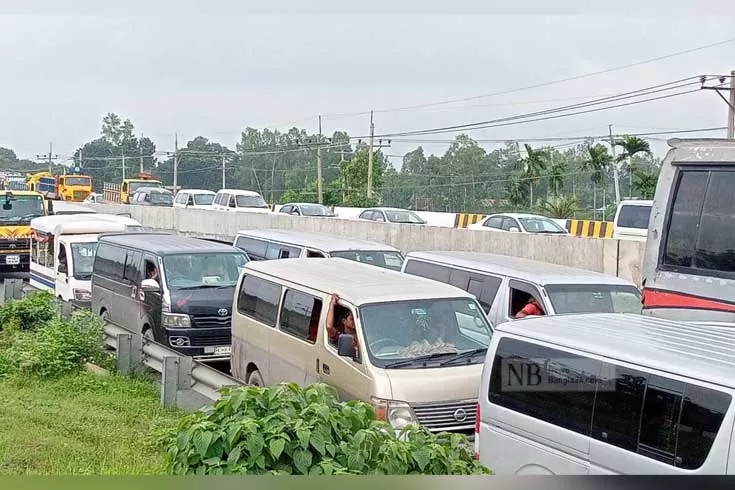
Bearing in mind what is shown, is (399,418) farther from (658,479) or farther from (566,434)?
(658,479)

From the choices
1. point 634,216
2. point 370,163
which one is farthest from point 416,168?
point 634,216

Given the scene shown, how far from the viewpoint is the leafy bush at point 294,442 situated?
346cm

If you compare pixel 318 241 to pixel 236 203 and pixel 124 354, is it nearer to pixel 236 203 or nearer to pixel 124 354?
pixel 236 203

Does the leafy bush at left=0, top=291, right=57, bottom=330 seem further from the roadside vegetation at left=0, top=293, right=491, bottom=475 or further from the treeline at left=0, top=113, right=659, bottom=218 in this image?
the treeline at left=0, top=113, right=659, bottom=218

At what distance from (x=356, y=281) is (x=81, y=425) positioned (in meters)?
2.23

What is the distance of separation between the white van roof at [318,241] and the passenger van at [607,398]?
6.42m

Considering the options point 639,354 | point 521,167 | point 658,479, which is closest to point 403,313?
point 521,167

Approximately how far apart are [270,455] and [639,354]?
1835 mm

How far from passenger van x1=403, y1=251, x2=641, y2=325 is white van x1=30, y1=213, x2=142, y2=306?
6.08m

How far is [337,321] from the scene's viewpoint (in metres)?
6.77

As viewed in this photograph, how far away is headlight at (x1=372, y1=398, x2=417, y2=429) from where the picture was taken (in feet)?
19.4

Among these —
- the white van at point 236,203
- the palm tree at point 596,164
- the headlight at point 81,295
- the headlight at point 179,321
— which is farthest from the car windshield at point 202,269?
the palm tree at point 596,164

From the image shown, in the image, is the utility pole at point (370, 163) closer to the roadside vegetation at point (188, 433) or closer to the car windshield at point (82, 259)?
the roadside vegetation at point (188, 433)

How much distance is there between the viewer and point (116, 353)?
8.80 metres
